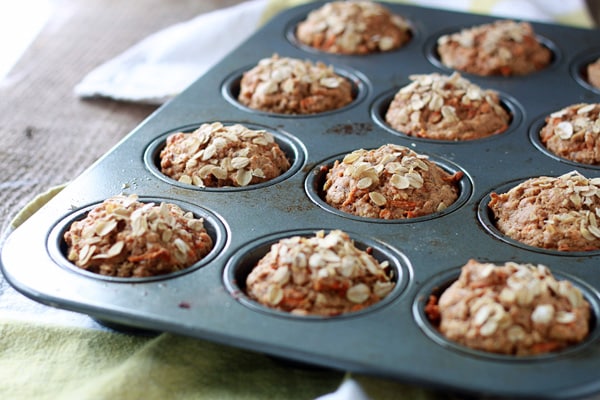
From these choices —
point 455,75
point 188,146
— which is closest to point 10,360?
point 188,146

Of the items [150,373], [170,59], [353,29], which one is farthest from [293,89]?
[150,373]

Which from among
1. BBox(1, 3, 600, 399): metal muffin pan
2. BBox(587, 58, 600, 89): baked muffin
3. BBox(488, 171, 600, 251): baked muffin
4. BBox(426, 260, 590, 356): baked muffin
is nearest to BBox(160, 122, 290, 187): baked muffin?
BBox(1, 3, 600, 399): metal muffin pan

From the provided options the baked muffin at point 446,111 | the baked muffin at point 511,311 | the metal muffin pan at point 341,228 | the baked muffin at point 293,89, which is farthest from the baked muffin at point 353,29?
the baked muffin at point 511,311

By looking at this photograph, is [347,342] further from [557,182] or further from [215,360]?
[557,182]

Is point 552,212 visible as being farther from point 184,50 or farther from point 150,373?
point 184,50

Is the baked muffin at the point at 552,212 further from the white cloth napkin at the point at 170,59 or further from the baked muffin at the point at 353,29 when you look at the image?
the white cloth napkin at the point at 170,59

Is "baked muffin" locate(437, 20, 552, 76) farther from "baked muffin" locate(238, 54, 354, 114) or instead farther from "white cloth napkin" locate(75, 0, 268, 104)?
"white cloth napkin" locate(75, 0, 268, 104)

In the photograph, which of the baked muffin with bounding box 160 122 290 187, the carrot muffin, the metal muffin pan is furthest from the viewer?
the baked muffin with bounding box 160 122 290 187
